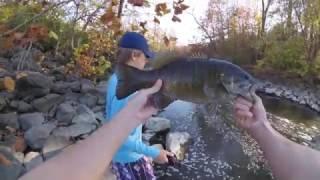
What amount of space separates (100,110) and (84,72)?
2.81 meters

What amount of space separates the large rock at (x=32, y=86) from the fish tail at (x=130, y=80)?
7567 mm

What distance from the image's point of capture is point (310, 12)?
58.2ft

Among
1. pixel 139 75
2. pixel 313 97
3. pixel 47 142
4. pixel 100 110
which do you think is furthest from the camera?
pixel 313 97

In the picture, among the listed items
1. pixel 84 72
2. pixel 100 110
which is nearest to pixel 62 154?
pixel 100 110

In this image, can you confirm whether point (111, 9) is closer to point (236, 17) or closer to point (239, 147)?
point (239, 147)

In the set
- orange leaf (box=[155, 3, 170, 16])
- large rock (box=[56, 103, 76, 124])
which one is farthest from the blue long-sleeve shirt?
large rock (box=[56, 103, 76, 124])

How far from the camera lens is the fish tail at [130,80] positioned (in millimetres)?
1970

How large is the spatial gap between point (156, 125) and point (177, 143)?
1.13 metres

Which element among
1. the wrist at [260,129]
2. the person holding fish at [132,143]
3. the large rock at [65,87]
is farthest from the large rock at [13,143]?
the wrist at [260,129]

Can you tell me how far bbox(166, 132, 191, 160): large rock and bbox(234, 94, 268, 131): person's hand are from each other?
19.1ft

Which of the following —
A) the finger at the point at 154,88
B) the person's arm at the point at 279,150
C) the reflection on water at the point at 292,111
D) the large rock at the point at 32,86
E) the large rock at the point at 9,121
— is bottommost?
the reflection on water at the point at 292,111

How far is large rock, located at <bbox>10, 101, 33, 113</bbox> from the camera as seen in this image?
28.4 feet

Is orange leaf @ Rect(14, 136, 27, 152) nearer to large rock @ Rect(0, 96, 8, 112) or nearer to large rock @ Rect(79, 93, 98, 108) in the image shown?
large rock @ Rect(0, 96, 8, 112)

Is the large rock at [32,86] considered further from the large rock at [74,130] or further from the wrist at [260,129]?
the wrist at [260,129]
